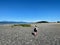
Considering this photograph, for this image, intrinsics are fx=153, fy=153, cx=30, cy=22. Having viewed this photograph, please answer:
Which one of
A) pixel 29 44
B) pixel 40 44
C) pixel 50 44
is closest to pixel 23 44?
pixel 29 44

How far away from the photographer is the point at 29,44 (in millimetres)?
13352

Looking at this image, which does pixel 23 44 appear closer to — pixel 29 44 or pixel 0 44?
pixel 29 44

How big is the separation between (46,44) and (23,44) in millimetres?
2007

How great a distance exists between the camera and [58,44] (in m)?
13.2

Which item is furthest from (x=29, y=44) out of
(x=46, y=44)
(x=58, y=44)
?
(x=58, y=44)

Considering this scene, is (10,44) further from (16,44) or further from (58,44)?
(58,44)

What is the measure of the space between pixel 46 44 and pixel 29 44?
4.87 feet

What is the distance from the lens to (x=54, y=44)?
43.6ft

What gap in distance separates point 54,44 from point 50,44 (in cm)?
35

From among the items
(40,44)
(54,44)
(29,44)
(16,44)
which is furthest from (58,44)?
(16,44)

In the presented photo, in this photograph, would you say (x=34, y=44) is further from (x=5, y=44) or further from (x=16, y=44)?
(x=5, y=44)

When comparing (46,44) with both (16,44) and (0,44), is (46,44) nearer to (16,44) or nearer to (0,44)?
(16,44)

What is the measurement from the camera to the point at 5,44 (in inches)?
520

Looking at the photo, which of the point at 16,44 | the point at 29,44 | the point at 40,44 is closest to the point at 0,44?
the point at 16,44
